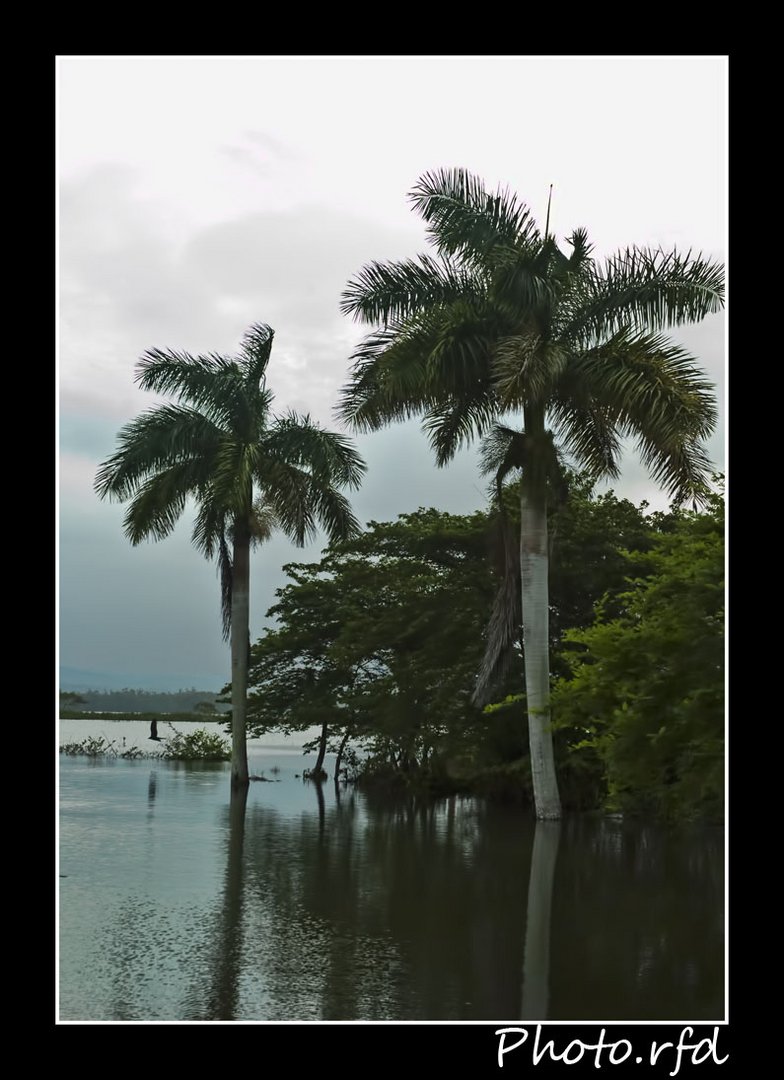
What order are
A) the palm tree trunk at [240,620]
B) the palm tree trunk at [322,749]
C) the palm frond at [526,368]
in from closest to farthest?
1. the palm frond at [526,368]
2. the palm tree trunk at [240,620]
3. the palm tree trunk at [322,749]

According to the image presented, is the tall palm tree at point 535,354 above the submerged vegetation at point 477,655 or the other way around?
above

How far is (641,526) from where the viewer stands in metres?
23.5

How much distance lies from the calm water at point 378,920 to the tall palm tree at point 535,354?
4222 millimetres

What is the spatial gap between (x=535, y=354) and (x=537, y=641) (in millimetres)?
4573

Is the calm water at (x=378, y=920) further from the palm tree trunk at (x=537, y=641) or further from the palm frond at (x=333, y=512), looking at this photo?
the palm frond at (x=333, y=512)

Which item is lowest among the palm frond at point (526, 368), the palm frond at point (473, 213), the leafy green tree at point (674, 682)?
Result: the leafy green tree at point (674, 682)

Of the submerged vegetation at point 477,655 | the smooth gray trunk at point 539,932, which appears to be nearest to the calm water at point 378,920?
the smooth gray trunk at point 539,932

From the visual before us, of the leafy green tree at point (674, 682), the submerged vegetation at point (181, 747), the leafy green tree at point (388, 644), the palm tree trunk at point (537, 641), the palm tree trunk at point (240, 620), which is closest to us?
the leafy green tree at point (674, 682)

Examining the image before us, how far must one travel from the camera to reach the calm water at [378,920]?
23.9 ft

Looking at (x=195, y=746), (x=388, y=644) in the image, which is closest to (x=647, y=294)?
(x=388, y=644)

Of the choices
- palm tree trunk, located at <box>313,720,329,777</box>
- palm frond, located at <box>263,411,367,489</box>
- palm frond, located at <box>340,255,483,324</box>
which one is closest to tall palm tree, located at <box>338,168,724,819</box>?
palm frond, located at <box>340,255,483,324</box>

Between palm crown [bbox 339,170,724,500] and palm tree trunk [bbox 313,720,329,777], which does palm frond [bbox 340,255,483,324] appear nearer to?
palm crown [bbox 339,170,724,500]
